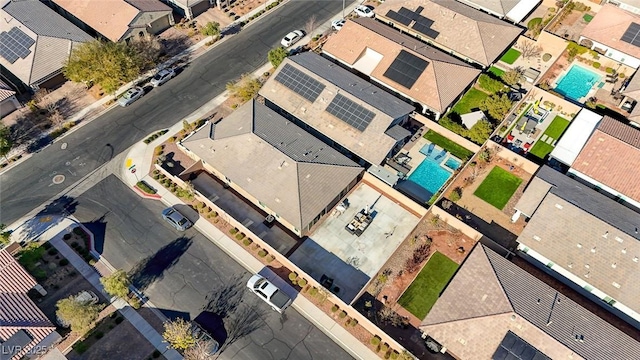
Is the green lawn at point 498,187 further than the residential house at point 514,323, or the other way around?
the green lawn at point 498,187

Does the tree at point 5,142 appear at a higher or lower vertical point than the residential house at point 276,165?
lower

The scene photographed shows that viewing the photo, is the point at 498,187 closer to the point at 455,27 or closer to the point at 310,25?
the point at 455,27

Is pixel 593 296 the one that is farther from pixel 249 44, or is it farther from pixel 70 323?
pixel 249 44

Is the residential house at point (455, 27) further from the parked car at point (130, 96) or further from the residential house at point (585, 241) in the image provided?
the parked car at point (130, 96)

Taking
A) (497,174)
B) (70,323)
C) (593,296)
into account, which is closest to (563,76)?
(497,174)

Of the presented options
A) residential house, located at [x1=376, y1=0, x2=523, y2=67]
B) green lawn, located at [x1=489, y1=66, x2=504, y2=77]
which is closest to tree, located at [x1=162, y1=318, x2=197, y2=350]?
residential house, located at [x1=376, y1=0, x2=523, y2=67]

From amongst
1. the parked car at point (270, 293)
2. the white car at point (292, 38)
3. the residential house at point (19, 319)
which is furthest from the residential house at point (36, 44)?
the parked car at point (270, 293)
